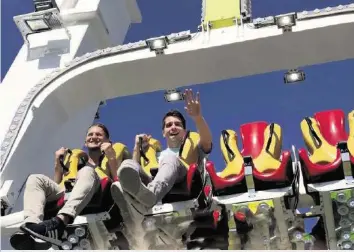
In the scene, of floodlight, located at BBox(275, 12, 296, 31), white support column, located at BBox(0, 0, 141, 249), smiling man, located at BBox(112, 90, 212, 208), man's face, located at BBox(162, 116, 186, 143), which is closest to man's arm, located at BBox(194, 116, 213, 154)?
smiling man, located at BBox(112, 90, 212, 208)

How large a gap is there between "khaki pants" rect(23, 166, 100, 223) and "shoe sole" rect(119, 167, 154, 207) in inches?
15.2

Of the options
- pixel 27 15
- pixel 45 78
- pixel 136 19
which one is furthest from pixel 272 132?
pixel 136 19

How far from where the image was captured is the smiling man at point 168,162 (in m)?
4.28

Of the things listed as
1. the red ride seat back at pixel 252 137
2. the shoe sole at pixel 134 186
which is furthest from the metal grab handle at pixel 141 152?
the shoe sole at pixel 134 186

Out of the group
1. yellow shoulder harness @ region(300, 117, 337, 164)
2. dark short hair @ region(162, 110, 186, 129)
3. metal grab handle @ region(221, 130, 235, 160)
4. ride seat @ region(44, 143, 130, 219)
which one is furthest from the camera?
dark short hair @ region(162, 110, 186, 129)

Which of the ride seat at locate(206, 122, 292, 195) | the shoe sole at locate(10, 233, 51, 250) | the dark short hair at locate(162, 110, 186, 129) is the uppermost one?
the dark short hair at locate(162, 110, 186, 129)

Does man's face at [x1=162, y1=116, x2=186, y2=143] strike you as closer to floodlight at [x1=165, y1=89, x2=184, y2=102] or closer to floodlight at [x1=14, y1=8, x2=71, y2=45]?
floodlight at [x1=165, y1=89, x2=184, y2=102]

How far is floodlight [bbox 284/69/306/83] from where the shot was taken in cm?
709

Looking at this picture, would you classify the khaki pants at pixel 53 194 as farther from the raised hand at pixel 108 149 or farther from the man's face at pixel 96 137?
the man's face at pixel 96 137

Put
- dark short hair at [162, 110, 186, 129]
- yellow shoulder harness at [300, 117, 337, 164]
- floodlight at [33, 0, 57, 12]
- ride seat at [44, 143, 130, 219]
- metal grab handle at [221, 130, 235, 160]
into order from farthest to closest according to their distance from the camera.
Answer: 1. floodlight at [33, 0, 57, 12]
2. dark short hair at [162, 110, 186, 129]
3. metal grab handle at [221, 130, 235, 160]
4. ride seat at [44, 143, 130, 219]
5. yellow shoulder harness at [300, 117, 337, 164]

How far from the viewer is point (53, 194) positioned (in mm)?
5078

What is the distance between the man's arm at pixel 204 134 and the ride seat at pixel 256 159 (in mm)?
97

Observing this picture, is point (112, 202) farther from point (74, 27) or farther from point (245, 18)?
point (74, 27)

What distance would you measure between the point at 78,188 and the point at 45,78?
2.86 m
